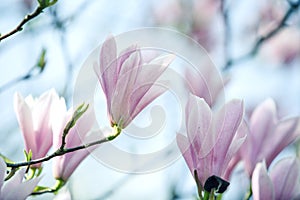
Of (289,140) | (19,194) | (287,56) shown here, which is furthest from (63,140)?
(287,56)

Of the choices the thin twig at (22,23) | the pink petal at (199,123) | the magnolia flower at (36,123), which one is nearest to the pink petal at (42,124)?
the magnolia flower at (36,123)

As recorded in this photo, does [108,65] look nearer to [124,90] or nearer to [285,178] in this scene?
[124,90]

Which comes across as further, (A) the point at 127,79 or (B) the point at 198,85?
(B) the point at 198,85

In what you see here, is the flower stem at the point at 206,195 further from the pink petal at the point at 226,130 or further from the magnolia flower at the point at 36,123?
the magnolia flower at the point at 36,123

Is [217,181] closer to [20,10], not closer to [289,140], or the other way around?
[289,140]

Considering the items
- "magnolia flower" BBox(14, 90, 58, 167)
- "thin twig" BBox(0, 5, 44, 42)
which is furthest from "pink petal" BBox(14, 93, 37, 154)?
"thin twig" BBox(0, 5, 44, 42)

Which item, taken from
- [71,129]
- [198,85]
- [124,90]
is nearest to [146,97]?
[124,90]
